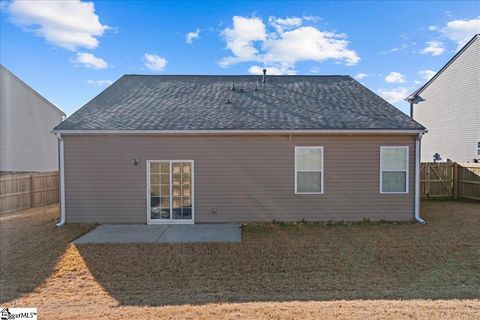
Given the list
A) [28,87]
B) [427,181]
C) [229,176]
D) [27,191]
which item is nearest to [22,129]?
[28,87]

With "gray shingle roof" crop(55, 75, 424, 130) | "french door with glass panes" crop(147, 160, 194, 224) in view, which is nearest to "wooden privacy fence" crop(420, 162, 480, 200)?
"gray shingle roof" crop(55, 75, 424, 130)

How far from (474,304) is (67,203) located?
9.91m

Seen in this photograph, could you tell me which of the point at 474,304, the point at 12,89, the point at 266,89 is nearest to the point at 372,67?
the point at 266,89

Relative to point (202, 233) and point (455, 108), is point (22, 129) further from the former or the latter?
point (455, 108)

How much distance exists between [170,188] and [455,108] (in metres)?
16.8

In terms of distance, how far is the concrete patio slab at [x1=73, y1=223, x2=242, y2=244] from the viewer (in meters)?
7.39

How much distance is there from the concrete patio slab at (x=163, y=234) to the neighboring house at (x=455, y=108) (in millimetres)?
14717

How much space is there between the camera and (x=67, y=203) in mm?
9055

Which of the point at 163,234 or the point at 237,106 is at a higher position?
the point at 237,106

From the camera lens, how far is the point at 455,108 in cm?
1683

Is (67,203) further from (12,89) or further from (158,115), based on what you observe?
(12,89)

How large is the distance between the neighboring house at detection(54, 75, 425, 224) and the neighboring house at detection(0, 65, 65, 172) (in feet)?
35.4

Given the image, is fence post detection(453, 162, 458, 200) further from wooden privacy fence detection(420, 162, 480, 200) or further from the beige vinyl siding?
the beige vinyl siding

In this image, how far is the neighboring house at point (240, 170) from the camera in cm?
900
